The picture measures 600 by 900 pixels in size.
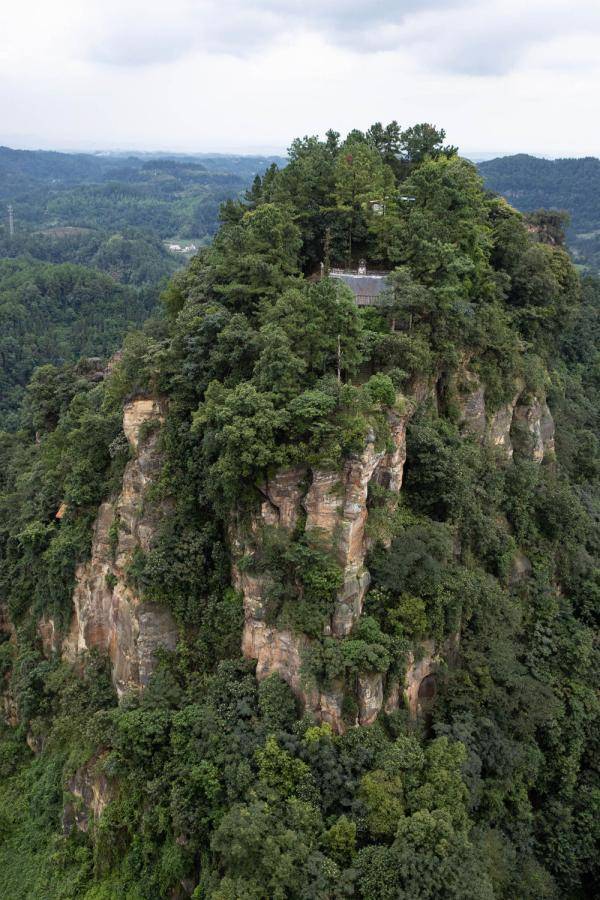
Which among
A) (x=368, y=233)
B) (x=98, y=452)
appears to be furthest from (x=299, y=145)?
(x=98, y=452)

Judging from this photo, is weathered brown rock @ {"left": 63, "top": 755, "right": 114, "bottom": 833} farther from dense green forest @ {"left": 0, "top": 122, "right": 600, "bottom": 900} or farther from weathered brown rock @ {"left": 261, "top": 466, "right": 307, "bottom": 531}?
weathered brown rock @ {"left": 261, "top": 466, "right": 307, "bottom": 531}

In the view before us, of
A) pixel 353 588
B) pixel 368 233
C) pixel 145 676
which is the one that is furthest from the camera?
pixel 368 233

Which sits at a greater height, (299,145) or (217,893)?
(299,145)

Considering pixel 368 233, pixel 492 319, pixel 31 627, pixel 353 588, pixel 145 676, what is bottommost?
pixel 31 627

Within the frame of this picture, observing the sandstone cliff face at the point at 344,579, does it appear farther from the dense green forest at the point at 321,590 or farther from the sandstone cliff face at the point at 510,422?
the sandstone cliff face at the point at 510,422

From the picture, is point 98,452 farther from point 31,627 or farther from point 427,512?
point 427,512

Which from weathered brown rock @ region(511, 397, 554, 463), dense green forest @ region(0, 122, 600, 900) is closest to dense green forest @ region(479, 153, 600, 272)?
weathered brown rock @ region(511, 397, 554, 463)

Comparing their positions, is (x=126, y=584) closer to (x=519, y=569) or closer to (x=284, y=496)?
(x=284, y=496)
